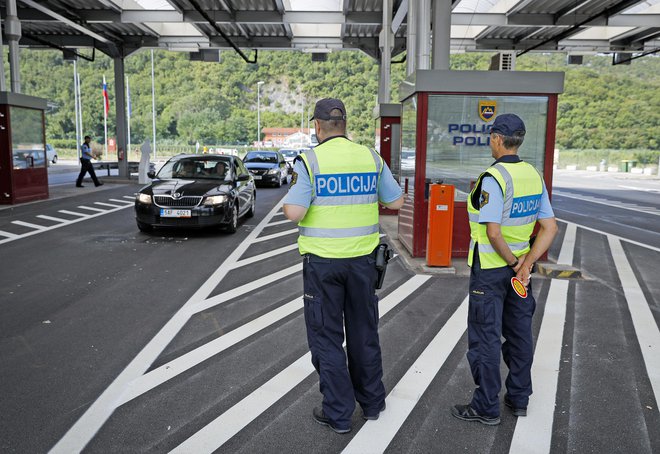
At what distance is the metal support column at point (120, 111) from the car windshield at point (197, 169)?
43.8 feet

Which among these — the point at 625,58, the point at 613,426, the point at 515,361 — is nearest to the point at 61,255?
the point at 515,361

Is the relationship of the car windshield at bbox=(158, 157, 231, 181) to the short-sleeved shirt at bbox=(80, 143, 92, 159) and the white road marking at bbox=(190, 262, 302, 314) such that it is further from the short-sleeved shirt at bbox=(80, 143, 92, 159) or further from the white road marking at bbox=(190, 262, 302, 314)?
the short-sleeved shirt at bbox=(80, 143, 92, 159)

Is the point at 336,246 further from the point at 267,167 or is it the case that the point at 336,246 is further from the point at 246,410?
the point at 267,167

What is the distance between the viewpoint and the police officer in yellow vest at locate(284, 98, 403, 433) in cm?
327

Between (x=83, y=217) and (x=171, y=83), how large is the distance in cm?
11423

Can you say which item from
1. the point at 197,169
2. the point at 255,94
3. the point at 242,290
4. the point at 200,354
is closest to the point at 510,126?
the point at 200,354

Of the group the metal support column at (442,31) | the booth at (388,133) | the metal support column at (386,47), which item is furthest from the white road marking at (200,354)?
the metal support column at (386,47)

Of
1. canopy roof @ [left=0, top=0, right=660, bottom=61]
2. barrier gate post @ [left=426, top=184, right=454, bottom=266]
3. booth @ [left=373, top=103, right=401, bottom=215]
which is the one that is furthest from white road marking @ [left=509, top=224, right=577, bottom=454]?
canopy roof @ [left=0, top=0, right=660, bottom=61]

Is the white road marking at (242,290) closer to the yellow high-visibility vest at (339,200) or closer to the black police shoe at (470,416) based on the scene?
the yellow high-visibility vest at (339,200)

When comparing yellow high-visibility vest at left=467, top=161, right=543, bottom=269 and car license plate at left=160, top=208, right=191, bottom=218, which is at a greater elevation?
yellow high-visibility vest at left=467, top=161, right=543, bottom=269

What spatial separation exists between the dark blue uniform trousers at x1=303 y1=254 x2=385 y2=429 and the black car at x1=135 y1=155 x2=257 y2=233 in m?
7.00

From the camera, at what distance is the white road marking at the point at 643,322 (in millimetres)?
4339

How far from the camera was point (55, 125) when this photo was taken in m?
97.9

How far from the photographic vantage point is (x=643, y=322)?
556 cm
